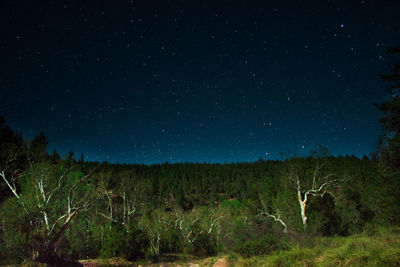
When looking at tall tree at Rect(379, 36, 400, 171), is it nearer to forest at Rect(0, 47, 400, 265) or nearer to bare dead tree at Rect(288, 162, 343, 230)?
forest at Rect(0, 47, 400, 265)

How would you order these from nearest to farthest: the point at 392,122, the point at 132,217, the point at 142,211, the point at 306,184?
the point at 392,122
the point at 306,184
the point at 132,217
the point at 142,211

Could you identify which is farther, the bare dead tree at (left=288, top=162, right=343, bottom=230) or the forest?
the bare dead tree at (left=288, top=162, right=343, bottom=230)

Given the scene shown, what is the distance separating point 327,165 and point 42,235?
98.8 ft

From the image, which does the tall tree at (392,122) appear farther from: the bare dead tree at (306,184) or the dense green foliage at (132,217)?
the bare dead tree at (306,184)

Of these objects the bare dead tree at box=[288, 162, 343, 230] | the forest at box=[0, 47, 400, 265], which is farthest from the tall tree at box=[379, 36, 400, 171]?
the bare dead tree at box=[288, 162, 343, 230]

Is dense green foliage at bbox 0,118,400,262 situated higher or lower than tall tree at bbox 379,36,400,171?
lower

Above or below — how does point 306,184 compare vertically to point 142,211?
above

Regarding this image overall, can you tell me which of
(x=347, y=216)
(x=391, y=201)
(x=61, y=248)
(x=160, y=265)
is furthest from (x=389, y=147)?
(x=61, y=248)

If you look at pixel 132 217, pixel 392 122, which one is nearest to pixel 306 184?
pixel 392 122

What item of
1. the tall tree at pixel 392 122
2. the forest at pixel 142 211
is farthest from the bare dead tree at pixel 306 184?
the tall tree at pixel 392 122

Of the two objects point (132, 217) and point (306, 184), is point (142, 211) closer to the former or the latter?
point (132, 217)

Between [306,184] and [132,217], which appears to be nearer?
[306,184]

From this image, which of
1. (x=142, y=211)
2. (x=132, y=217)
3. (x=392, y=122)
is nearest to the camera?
(x=392, y=122)

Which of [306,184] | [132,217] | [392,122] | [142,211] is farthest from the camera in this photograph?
[142,211]
